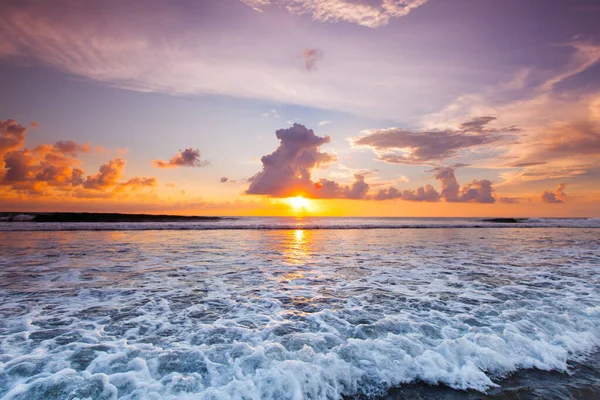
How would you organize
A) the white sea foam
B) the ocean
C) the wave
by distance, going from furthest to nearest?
the white sea foam, the wave, the ocean

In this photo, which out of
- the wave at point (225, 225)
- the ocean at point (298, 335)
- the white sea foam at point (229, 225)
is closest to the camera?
the ocean at point (298, 335)

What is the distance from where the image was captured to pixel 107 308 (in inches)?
295

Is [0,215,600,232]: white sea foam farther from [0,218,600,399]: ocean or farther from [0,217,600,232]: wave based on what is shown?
[0,218,600,399]: ocean

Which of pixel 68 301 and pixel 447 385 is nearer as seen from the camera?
A: pixel 447 385

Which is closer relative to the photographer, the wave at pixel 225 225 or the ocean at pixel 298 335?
the ocean at pixel 298 335

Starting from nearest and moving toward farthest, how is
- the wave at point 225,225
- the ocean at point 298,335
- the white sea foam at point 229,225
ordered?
1. the ocean at point 298,335
2. the wave at point 225,225
3. the white sea foam at point 229,225

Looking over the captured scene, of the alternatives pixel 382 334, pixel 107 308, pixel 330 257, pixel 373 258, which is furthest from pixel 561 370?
pixel 330 257

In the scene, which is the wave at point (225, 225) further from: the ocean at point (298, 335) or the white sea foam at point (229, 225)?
the ocean at point (298, 335)

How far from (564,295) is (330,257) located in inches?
369

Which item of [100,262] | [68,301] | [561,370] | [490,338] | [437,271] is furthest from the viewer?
[100,262]

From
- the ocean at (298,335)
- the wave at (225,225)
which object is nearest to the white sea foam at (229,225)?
the wave at (225,225)

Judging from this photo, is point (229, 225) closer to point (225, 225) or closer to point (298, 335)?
point (225, 225)

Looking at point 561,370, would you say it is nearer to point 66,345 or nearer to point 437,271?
point 437,271

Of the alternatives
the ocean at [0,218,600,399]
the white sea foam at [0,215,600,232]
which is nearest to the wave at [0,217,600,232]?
the white sea foam at [0,215,600,232]
